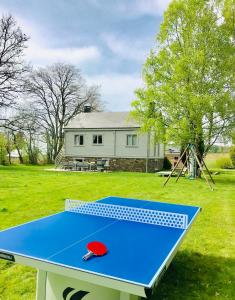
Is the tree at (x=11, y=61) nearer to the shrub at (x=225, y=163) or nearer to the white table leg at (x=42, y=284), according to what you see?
the shrub at (x=225, y=163)

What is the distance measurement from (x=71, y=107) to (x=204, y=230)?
36.9m

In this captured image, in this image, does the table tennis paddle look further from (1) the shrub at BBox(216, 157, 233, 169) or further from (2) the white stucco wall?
(1) the shrub at BBox(216, 157, 233, 169)

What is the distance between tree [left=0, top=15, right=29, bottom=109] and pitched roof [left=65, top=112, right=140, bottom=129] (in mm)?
6451

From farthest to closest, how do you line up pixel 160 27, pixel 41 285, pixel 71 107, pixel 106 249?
pixel 71 107
pixel 160 27
pixel 41 285
pixel 106 249

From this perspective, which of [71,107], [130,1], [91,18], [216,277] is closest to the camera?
[216,277]

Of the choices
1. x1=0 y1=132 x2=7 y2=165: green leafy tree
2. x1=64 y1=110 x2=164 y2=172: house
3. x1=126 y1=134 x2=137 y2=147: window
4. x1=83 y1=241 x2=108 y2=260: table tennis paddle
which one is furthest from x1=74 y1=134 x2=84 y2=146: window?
x1=83 y1=241 x2=108 y2=260: table tennis paddle

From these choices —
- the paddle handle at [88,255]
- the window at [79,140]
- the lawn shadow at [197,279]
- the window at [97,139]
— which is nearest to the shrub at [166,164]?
the window at [97,139]

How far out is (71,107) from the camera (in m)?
42.4

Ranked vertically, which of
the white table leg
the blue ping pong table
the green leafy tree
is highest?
the green leafy tree

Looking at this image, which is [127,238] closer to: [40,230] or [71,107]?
[40,230]

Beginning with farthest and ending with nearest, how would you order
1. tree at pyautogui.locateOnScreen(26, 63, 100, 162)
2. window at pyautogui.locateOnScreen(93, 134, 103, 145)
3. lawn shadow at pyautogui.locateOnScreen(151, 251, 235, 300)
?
tree at pyautogui.locateOnScreen(26, 63, 100, 162)
window at pyautogui.locateOnScreen(93, 134, 103, 145)
lawn shadow at pyautogui.locateOnScreen(151, 251, 235, 300)

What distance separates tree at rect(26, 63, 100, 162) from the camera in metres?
41.1

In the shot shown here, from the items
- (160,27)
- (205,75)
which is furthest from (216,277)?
(160,27)

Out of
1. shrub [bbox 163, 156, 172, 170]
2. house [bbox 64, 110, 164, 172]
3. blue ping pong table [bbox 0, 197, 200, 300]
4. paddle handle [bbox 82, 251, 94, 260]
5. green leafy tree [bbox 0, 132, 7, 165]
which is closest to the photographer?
blue ping pong table [bbox 0, 197, 200, 300]
